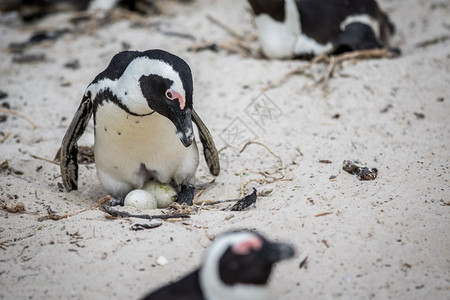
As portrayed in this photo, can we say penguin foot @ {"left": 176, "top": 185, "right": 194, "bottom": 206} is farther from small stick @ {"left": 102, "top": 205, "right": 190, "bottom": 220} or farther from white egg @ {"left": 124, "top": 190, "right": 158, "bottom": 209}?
small stick @ {"left": 102, "top": 205, "right": 190, "bottom": 220}

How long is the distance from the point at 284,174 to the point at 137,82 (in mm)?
1064

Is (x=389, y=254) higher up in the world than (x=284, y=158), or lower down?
higher up

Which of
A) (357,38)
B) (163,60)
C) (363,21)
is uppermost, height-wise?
(163,60)

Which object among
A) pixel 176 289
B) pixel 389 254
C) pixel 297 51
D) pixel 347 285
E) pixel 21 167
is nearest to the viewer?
pixel 176 289

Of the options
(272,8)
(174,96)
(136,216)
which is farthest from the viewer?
(272,8)

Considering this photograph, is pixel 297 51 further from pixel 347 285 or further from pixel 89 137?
pixel 347 285

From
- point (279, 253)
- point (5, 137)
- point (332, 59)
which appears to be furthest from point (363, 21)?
point (279, 253)

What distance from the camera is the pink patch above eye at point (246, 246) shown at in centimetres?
184

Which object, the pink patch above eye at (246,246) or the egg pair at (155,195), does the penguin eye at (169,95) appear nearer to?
the egg pair at (155,195)

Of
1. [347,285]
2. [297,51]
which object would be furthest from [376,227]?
[297,51]

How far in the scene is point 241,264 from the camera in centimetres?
184

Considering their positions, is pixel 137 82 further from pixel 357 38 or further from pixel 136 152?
pixel 357 38

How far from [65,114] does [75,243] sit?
6.99 ft

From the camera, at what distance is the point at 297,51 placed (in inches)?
200
